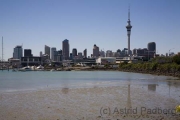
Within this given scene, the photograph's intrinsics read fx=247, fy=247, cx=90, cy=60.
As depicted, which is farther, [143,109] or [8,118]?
→ [143,109]

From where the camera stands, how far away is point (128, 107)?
20141 mm

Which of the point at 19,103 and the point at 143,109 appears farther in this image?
the point at 19,103

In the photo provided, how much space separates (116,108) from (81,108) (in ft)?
9.33

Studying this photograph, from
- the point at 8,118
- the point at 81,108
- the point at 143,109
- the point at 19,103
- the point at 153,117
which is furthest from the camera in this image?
the point at 19,103

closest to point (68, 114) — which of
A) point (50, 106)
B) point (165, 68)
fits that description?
point (50, 106)

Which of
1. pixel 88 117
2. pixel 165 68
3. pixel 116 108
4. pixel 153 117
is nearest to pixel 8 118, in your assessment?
pixel 88 117

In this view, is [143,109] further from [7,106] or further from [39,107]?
[7,106]

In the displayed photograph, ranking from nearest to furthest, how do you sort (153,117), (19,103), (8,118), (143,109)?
(153,117), (8,118), (143,109), (19,103)

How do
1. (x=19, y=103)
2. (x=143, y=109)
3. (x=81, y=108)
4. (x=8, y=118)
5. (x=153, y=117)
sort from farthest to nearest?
(x=19, y=103) → (x=81, y=108) → (x=143, y=109) → (x=8, y=118) → (x=153, y=117)

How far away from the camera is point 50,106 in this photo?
21.4 m

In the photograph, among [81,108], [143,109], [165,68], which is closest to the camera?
[143,109]

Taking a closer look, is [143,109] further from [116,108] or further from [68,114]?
[68,114]

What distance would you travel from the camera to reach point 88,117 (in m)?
16.8

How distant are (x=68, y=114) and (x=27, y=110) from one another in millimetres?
3984
